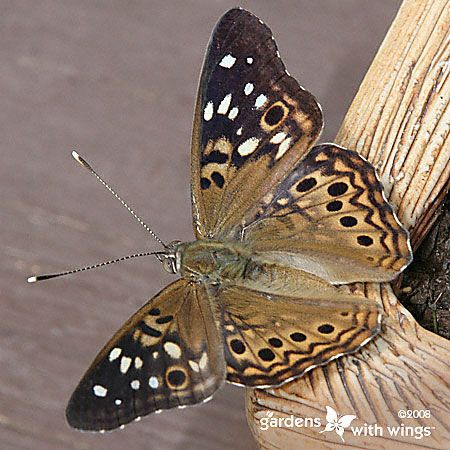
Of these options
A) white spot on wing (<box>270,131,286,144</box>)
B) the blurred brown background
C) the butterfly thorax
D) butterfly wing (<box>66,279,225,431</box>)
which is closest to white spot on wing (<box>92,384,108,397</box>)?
butterfly wing (<box>66,279,225,431</box>)

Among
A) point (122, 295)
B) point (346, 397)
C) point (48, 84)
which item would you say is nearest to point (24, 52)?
point (48, 84)

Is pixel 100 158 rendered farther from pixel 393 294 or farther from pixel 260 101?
pixel 393 294

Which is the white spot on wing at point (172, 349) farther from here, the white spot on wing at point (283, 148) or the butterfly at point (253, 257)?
the white spot on wing at point (283, 148)

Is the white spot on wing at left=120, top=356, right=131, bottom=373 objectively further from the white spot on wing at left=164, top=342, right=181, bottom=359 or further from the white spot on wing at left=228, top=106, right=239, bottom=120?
the white spot on wing at left=228, top=106, right=239, bottom=120

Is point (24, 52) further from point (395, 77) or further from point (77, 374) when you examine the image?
point (395, 77)

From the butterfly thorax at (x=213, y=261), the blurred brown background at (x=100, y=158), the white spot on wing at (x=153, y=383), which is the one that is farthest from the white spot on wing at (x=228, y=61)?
the blurred brown background at (x=100, y=158)

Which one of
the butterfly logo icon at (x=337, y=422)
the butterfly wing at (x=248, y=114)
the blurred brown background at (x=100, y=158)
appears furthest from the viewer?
the blurred brown background at (x=100, y=158)

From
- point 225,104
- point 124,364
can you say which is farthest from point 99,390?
point 225,104
